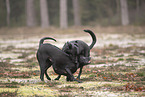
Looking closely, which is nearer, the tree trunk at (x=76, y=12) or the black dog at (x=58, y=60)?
the black dog at (x=58, y=60)

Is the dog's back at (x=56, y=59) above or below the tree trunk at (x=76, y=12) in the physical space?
below

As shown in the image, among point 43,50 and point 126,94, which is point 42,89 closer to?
point 43,50

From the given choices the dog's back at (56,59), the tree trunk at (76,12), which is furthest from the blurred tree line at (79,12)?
the dog's back at (56,59)

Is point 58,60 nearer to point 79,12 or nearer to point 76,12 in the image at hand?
point 76,12

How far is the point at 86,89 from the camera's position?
820 centimetres

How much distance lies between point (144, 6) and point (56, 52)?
51179 mm

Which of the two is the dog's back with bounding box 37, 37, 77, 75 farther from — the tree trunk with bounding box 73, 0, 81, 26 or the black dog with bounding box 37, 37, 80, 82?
the tree trunk with bounding box 73, 0, 81, 26

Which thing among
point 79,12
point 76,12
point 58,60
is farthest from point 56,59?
point 79,12

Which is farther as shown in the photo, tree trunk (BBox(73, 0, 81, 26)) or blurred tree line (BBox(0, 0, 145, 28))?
tree trunk (BBox(73, 0, 81, 26))

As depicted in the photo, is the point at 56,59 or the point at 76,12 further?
→ the point at 76,12

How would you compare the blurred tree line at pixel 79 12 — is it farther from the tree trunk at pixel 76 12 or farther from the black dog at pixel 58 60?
the black dog at pixel 58 60

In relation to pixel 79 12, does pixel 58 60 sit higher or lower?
lower

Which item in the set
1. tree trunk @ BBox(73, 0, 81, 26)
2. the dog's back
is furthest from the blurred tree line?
the dog's back

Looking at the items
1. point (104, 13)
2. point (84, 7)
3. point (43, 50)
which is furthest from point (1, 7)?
point (43, 50)
